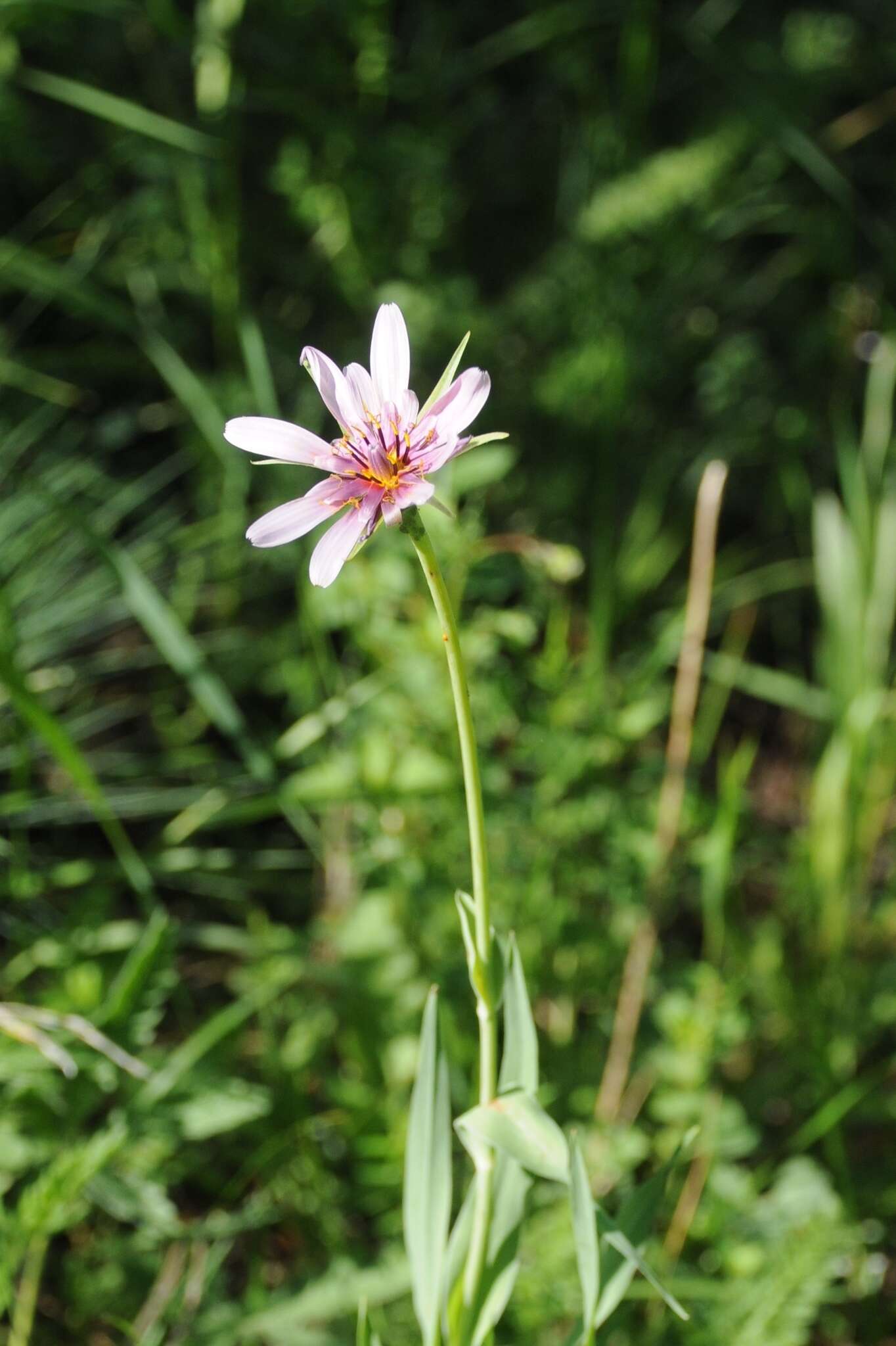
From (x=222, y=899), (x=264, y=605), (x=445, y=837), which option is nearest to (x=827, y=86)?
(x=264, y=605)

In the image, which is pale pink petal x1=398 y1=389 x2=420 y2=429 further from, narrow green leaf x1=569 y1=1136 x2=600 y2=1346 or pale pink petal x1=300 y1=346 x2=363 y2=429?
narrow green leaf x1=569 y1=1136 x2=600 y2=1346

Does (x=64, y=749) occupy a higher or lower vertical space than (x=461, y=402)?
lower

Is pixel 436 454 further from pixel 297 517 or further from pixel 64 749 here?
pixel 64 749

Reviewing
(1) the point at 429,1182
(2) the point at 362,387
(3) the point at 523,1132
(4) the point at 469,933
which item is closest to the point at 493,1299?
(1) the point at 429,1182

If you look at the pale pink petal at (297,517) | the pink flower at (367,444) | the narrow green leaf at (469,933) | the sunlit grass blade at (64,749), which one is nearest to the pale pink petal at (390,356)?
the pink flower at (367,444)

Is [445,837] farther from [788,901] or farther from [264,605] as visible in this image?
[264,605]
